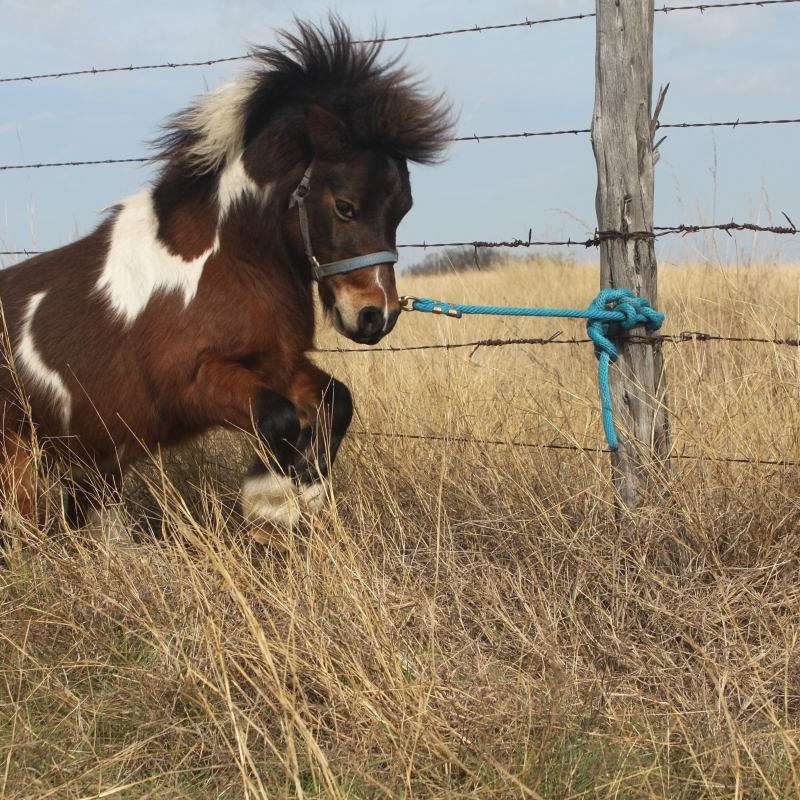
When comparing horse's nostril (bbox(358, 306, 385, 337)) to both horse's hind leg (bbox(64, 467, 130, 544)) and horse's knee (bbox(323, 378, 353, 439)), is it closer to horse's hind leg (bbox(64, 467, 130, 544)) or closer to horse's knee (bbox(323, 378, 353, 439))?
horse's knee (bbox(323, 378, 353, 439))

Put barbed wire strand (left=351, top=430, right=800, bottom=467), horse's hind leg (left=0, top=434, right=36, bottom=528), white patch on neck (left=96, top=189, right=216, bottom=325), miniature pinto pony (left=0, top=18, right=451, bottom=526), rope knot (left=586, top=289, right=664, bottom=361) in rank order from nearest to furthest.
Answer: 1. barbed wire strand (left=351, top=430, right=800, bottom=467)
2. rope knot (left=586, top=289, right=664, bottom=361)
3. miniature pinto pony (left=0, top=18, right=451, bottom=526)
4. white patch on neck (left=96, top=189, right=216, bottom=325)
5. horse's hind leg (left=0, top=434, right=36, bottom=528)

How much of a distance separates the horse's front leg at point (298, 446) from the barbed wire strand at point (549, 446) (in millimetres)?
413

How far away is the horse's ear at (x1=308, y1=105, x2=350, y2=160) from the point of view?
142 inches

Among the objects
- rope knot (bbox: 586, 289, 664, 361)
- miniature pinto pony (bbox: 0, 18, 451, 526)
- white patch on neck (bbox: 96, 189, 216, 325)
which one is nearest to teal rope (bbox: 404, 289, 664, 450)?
rope knot (bbox: 586, 289, 664, 361)

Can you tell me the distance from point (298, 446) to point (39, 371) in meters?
1.08

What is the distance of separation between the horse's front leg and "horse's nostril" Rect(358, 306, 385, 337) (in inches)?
12.0

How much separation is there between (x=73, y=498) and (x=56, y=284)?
0.85 metres

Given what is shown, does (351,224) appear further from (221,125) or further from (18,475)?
(18,475)

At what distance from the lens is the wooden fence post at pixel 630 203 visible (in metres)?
3.42

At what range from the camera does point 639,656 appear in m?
2.85

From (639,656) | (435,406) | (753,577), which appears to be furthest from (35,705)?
(435,406)

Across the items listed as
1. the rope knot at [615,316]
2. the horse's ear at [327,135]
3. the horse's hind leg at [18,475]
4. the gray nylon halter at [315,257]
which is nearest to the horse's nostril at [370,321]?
the gray nylon halter at [315,257]

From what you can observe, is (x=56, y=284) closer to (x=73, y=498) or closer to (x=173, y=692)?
(x=73, y=498)

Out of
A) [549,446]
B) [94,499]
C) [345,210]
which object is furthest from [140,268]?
[549,446]
